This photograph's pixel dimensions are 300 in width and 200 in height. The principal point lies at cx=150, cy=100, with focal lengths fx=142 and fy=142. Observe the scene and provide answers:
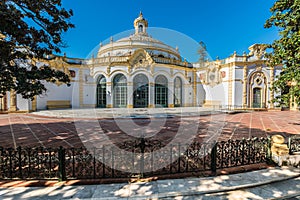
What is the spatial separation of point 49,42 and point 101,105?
16.1 m

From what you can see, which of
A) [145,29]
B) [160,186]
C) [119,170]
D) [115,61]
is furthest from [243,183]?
[145,29]

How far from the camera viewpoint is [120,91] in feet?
64.4

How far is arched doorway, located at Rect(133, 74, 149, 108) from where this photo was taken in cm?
1967

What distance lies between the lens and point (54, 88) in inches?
734

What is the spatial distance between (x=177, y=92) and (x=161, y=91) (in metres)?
3.08

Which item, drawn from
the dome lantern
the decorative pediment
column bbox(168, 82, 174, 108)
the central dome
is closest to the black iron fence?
the decorative pediment

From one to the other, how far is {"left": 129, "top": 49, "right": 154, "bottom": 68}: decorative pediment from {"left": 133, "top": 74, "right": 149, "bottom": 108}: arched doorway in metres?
1.50

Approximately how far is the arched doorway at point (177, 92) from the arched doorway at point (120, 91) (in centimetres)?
772

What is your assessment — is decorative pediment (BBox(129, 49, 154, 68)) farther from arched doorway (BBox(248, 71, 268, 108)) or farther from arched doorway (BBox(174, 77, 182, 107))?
arched doorway (BBox(248, 71, 268, 108))

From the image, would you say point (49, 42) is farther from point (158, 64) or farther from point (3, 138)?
point (158, 64)

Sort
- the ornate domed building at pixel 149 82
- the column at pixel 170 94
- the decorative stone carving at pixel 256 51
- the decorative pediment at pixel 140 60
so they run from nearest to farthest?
the decorative stone carving at pixel 256 51 < the ornate domed building at pixel 149 82 < the decorative pediment at pixel 140 60 < the column at pixel 170 94

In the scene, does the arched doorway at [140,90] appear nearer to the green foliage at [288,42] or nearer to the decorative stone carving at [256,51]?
the decorative stone carving at [256,51]

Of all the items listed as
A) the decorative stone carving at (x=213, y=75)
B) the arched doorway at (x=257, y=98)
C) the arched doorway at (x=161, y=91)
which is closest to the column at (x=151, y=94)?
the arched doorway at (x=161, y=91)

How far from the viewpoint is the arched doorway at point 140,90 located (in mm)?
19672
